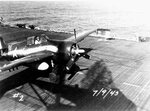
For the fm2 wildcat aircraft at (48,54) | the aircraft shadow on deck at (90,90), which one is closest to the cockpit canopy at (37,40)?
the fm2 wildcat aircraft at (48,54)

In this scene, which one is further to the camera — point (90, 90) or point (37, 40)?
point (37, 40)

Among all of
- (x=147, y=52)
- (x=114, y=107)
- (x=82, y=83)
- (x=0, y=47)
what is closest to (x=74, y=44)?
(x=82, y=83)

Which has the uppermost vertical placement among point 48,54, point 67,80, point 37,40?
point 37,40

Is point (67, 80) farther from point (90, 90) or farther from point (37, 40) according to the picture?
point (37, 40)

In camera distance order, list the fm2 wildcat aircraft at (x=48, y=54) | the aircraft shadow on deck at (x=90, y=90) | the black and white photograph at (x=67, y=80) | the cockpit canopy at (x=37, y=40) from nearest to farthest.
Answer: the aircraft shadow on deck at (x=90, y=90), the black and white photograph at (x=67, y=80), the fm2 wildcat aircraft at (x=48, y=54), the cockpit canopy at (x=37, y=40)

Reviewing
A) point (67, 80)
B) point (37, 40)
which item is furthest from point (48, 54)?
point (67, 80)

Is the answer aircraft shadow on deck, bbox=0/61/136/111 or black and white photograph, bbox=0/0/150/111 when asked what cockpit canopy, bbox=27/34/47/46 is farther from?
aircraft shadow on deck, bbox=0/61/136/111

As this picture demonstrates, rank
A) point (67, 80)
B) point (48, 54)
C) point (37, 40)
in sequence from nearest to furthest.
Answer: point (48, 54)
point (67, 80)
point (37, 40)

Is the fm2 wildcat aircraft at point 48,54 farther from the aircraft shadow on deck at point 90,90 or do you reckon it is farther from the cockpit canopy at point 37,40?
the aircraft shadow on deck at point 90,90

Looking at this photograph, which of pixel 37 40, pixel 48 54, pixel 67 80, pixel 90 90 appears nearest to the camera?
pixel 90 90
